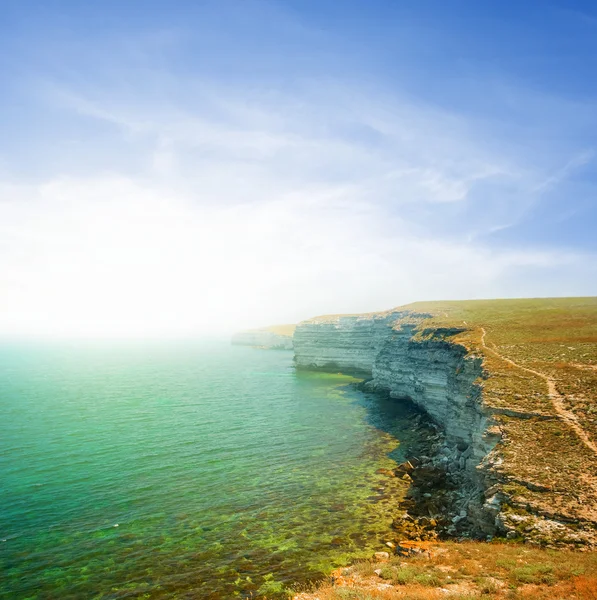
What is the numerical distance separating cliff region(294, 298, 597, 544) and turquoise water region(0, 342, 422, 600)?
5.85 m

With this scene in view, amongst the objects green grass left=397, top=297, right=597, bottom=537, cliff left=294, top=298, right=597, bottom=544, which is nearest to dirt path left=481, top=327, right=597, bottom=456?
cliff left=294, top=298, right=597, bottom=544

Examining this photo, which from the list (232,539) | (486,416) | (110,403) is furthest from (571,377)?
(110,403)

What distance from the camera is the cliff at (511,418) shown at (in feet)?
63.7

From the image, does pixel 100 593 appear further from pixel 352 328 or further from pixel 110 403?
pixel 352 328

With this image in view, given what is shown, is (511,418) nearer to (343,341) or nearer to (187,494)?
(187,494)

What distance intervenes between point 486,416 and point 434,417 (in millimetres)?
22523

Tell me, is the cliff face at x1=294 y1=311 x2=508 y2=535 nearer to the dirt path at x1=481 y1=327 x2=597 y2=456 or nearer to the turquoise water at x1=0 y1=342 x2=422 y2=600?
the dirt path at x1=481 y1=327 x2=597 y2=456

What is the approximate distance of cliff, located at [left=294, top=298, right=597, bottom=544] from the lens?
765 inches

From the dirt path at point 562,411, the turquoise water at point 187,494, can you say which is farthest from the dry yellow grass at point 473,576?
the dirt path at point 562,411

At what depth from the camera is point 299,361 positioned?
4318 inches

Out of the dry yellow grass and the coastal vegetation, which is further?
the coastal vegetation

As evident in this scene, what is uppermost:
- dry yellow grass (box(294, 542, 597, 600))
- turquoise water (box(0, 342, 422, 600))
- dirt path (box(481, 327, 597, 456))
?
dirt path (box(481, 327, 597, 456))

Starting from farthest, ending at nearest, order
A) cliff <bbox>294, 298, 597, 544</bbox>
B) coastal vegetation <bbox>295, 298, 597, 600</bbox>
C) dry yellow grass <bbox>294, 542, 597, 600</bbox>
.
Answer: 1. cliff <bbox>294, 298, 597, 544</bbox>
2. coastal vegetation <bbox>295, 298, 597, 600</bbox>
3. dry yellow grass <bbox>294, 542, 597, 600</bbox>

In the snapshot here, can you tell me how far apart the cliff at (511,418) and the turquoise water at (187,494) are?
5854mm
